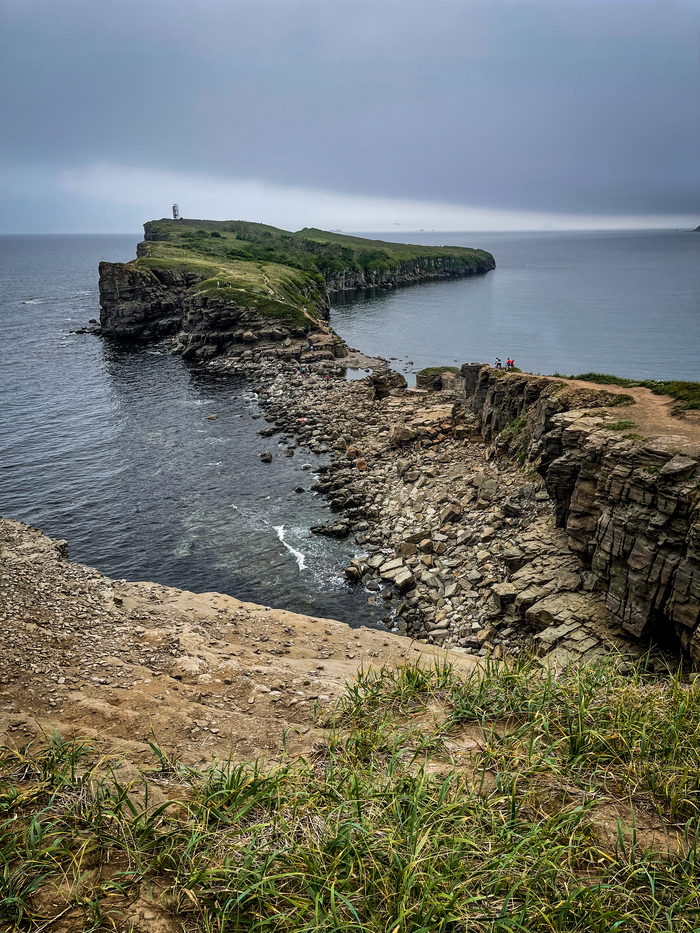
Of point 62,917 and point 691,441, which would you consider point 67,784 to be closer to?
point 62,917

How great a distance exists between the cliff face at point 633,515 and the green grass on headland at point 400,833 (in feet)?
37.8

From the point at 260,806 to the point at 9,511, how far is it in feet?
131

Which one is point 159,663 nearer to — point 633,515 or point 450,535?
point 633,515

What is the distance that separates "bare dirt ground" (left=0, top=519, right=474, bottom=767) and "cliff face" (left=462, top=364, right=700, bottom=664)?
7742 mm

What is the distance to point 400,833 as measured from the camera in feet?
20.7

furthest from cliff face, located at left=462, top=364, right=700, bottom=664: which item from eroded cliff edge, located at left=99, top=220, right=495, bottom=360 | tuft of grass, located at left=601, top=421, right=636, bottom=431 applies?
eroded cliff edge, located at left=99, top=220, right=495, bottom=360

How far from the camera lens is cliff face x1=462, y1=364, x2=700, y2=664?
1853 centimetres

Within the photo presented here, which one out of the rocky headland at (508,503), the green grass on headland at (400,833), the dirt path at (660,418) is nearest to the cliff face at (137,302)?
the rocky headland at (508,503)

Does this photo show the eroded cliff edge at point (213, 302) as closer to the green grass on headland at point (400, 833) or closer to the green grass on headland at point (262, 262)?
the green grass on headland at point (262, 262)

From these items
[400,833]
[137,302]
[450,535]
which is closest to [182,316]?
[137,302]

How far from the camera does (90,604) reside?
20875mm

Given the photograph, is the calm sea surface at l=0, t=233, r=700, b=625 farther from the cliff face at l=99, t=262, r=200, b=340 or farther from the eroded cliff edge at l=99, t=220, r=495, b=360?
the eroded cliff edge at l=99, t=220, r=495, b=360

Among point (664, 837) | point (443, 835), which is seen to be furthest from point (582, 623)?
point (443, 835)

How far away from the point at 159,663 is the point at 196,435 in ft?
128
